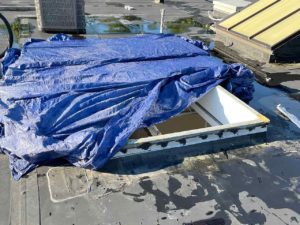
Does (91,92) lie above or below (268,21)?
below

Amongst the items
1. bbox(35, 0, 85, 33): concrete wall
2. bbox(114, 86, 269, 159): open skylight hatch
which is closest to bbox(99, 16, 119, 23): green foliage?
bbox(35, 0, 85, 33): concrete wall

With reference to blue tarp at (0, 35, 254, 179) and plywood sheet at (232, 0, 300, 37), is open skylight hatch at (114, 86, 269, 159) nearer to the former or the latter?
blue tarp at (0, 35, 254, 179)

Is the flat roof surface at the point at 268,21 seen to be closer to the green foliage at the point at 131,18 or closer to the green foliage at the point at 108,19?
the green foliage at the point at 131,18

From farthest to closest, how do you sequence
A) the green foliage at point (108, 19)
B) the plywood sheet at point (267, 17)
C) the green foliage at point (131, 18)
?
the green foliage at point (131, 18) < the green foliage at point (108, 19) < the plywood sheet at point (267, 17)

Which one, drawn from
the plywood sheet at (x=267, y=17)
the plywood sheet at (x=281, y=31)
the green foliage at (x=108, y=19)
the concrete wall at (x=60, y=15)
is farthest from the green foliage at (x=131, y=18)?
the plywood sheet at (x=281, y=31)

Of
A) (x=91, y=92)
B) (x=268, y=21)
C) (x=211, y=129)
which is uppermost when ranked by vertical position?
(x=268, y=21)

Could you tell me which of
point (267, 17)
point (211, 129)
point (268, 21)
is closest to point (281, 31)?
point (268, 21)

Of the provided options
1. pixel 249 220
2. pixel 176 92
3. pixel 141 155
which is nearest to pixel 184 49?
pixel 176 92

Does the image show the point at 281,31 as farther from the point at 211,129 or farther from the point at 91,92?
the point at 91,92
